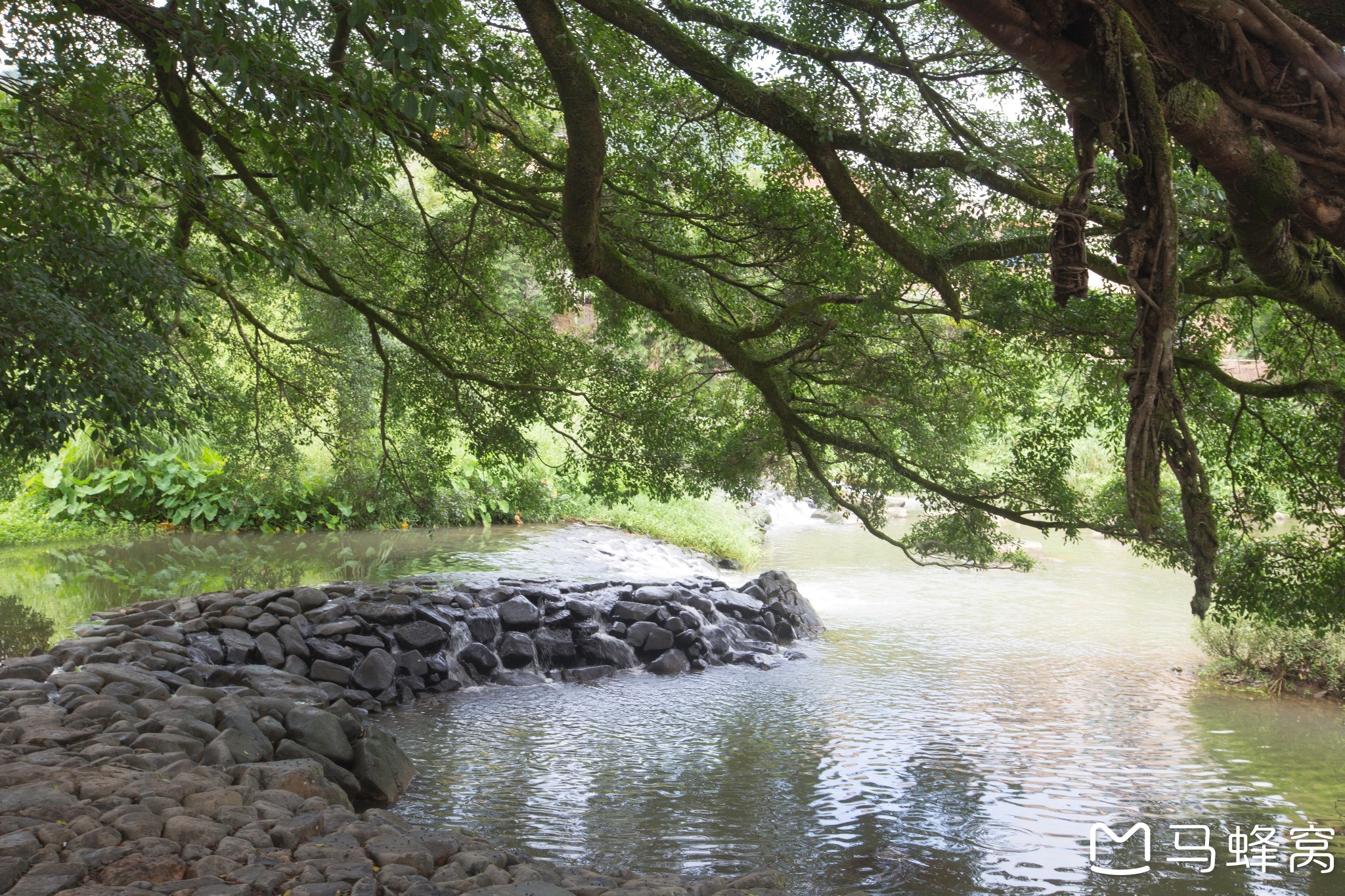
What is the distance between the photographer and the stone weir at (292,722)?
125 inches

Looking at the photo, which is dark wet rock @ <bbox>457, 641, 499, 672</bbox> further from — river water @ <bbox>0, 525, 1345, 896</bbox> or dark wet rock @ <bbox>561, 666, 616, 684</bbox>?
dark wet rock @ <bbox>561, 666, 616, 684</bbox>

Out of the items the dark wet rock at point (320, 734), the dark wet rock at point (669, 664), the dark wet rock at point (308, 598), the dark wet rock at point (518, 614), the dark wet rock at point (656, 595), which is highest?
the dark wet rock at point (656, 595)

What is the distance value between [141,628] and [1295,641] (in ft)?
32.2

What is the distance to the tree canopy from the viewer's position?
119 inches

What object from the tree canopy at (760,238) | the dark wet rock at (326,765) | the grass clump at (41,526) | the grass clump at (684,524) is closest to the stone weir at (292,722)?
the dark wet rock at (326,765)

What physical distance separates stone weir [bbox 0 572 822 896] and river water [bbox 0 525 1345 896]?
44cm

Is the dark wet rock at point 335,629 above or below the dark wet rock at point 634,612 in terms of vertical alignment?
below

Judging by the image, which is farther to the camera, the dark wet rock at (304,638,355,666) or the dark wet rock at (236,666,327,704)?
A: the dark wet rock at (304,638,355,666)

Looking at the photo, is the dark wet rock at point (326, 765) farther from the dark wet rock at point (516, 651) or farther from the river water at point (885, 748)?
the dark wet rock at point (516, 651)

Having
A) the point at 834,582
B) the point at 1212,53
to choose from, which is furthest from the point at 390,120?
the point at 834,582

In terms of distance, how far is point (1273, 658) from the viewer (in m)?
8.59

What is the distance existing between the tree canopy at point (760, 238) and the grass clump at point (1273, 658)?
6.04 ft

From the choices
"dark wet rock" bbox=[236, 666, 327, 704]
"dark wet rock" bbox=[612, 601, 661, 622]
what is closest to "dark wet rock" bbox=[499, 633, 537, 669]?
"dark wet rock" bbox=[612, 601, 661, 622]

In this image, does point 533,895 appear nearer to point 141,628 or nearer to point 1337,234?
point 1337,234
